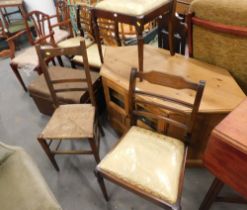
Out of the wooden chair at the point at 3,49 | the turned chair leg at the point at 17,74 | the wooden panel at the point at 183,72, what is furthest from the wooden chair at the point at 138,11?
the wooden chair at the point at 3,49

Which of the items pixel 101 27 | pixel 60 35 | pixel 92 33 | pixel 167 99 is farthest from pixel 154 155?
pixel 60 35

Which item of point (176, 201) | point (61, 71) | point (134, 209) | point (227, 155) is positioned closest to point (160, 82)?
point (227, 155)

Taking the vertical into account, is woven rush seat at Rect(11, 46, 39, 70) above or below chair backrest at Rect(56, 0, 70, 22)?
below

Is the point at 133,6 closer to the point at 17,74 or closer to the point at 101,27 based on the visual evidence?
the point at 101,27

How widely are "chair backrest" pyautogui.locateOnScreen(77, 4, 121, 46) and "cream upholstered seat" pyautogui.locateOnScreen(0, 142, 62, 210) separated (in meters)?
1.39

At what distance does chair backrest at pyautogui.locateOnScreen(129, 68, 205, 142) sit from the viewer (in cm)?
112

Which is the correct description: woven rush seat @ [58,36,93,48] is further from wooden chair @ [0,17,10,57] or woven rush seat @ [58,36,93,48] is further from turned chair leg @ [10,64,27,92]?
wooden chair @ [0,17,10,57]

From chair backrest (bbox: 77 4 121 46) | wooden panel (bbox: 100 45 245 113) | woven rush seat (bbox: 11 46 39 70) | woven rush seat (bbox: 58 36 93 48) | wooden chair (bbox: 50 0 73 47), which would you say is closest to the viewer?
wooden panel (bbox: 100 45 245 113)

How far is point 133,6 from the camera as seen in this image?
4.59ft

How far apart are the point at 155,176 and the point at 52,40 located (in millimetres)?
2161

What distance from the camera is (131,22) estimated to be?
1385 millimetres

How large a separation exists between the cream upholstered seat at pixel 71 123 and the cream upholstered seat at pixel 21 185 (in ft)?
1.55

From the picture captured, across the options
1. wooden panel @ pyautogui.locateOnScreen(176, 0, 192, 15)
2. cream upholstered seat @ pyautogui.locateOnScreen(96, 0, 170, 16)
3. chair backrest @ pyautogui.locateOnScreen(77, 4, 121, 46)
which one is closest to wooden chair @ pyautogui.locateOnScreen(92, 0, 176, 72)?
cream upholstered seat @ pyautogui.locateOnScreen(96, 0, 170, 16)

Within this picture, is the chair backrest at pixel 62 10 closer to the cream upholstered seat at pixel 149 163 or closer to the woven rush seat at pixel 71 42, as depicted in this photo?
the woven rush seat at pixel 71 42
